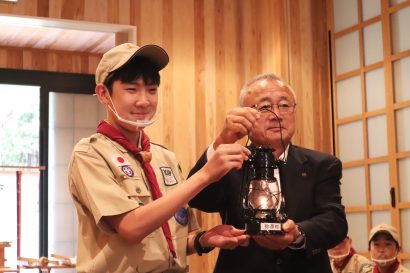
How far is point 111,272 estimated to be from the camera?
68.1 inches

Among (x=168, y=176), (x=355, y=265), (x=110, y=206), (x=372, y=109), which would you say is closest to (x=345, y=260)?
(x=355, y=265)

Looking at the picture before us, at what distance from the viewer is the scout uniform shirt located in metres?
1.73

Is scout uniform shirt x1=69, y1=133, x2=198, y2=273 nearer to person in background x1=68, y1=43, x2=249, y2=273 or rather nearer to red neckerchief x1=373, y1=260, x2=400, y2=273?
person in background x1=68, y1=43, x2=249, y2=273

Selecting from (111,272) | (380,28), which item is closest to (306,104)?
(380,28)

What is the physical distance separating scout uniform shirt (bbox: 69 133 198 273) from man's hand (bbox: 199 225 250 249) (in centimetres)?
7

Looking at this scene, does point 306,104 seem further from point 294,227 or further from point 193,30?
point 294,227

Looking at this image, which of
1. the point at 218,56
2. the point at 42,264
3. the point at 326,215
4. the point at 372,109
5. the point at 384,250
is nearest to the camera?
the point at 326,215

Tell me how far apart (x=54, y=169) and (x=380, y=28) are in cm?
396

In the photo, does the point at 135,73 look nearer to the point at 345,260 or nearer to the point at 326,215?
the point at 326,215

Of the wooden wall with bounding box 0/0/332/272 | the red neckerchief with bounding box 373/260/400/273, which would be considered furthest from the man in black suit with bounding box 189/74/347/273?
the wooden wall with bounding box 0/0/332/272

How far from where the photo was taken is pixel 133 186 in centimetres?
179

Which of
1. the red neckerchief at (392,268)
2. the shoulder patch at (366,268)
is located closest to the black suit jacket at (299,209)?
the red neckerchief at (392,268)

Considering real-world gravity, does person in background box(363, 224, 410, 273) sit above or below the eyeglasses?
below

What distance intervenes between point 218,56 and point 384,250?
7.25 ft
